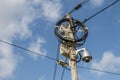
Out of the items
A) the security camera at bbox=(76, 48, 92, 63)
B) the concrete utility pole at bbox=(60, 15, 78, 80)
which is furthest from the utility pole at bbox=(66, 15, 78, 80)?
the security camera at bbox=(76, 48, 92, 63)

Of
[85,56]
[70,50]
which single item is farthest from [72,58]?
[85,56]

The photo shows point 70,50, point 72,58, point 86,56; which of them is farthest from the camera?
point 70,50

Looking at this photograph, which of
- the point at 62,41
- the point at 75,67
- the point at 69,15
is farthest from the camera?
the point at 69,15

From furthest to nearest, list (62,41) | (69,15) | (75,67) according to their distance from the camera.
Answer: (69,15) < (62,41) < (75,67)

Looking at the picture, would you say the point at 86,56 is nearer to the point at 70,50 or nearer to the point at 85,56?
the point at 85,56

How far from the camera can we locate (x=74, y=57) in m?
11.2

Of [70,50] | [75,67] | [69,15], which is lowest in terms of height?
[75,67]

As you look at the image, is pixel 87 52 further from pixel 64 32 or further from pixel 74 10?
pixel 74 10

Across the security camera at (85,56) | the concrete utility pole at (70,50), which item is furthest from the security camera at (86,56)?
the concrete utility pole at (70,50)

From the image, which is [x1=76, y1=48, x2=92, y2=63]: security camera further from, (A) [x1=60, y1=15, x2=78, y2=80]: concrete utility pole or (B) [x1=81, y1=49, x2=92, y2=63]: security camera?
(A) [x1=60, y1=15, x2=78, y2=80]: concrete utility pole

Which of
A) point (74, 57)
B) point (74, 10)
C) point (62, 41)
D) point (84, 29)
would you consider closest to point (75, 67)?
point (74, 57)

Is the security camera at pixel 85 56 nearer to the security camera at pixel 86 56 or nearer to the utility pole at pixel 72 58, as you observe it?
the security camera at pixel 86 56

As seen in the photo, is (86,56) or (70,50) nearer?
(86,56)

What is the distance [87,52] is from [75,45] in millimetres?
703
